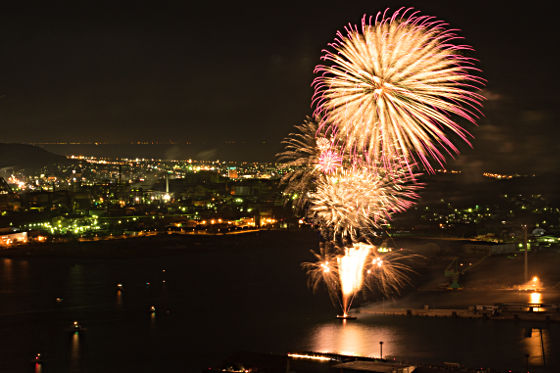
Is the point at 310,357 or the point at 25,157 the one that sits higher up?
the point at 25,157

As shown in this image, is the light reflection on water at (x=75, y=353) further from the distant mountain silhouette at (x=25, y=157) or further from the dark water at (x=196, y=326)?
the distant mountain silhouette at (x=25, y=157)

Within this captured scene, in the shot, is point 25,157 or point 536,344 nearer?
point 536,344

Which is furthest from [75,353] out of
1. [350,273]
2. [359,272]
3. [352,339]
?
[359,272]

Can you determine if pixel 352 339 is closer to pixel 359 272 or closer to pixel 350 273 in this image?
pixel 350 273

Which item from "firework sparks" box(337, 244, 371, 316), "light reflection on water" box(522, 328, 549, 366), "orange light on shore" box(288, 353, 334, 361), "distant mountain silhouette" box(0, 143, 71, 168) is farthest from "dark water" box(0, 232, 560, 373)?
"distant mountain silhouette" box(0, 143, 71, 168)

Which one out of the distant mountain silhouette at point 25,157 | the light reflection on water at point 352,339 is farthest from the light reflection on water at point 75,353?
the distant mountain silhouette at point 25,157

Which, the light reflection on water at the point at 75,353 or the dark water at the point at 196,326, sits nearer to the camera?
the dark water at the point at 196,326

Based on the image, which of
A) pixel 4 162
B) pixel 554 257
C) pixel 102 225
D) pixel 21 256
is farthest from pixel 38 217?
pixel 4 162

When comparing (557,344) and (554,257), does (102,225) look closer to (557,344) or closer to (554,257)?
(554,257)
